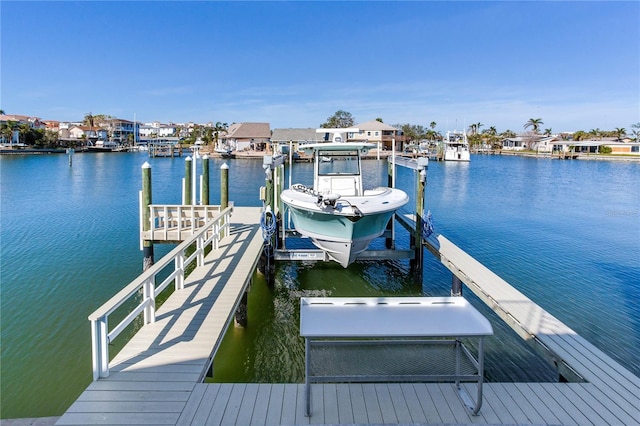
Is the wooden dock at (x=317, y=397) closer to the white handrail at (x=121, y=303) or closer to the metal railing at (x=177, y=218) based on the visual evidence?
the white handrail at (x=121, y=303)

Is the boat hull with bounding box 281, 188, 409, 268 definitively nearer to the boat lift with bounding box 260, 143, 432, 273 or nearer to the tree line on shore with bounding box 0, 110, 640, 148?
the boat lift with bounding box 260, 143, 432, 273

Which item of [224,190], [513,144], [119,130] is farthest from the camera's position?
[119,130]

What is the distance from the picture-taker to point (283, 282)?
1251cm

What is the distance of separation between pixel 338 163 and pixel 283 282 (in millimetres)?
4041

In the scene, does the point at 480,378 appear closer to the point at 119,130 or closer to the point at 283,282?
the point at 283,282

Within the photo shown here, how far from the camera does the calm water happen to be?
7.70 metres

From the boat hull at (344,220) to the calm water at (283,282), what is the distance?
75.5 inches

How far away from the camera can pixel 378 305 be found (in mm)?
4848

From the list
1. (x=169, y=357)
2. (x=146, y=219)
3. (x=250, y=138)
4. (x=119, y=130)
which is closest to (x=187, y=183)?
(x=146, y=219)

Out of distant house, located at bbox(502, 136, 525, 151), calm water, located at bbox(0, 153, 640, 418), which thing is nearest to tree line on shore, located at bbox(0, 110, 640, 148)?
distant house, located at bbox(502, 136, 525, 151)

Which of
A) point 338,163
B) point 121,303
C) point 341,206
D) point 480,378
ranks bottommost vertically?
point 480,378

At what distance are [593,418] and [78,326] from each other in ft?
32.4

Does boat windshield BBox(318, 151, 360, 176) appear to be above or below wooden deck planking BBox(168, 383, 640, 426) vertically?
above

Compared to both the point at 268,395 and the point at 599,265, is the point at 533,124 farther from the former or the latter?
the point at 268,395
